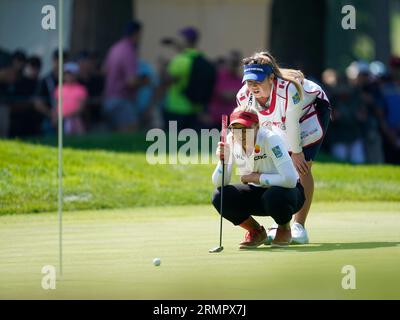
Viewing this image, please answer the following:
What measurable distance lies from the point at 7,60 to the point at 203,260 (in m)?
15.6

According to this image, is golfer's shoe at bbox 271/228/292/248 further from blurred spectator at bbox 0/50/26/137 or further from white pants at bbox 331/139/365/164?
blurred spectator at bbox 0/50/26/137

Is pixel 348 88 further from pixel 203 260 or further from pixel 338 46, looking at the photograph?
pixel 338 46

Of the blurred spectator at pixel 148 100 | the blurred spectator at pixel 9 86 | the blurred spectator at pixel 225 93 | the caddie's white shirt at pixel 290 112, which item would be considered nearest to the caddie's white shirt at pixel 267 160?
the caddie's white shirt at pixel 290 112

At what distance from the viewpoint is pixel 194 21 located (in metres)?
30.0

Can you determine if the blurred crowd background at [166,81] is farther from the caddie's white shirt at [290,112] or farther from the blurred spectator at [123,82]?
the caddie's white shirt at [290,112]

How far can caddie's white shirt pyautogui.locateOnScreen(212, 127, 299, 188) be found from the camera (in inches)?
423

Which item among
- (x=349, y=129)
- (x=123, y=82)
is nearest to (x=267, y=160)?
(x=349, y=129)

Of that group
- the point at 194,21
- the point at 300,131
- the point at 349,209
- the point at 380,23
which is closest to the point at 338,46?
the point at 380,23

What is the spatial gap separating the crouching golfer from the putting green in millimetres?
312

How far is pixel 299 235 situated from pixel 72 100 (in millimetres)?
12621

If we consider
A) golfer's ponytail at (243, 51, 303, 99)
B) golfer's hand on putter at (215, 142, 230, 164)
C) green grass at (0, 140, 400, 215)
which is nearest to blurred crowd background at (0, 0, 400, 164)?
green grass at (0, 140, 400, 215)

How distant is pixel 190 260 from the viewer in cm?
1025

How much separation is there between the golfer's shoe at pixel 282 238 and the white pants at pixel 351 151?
480 inches

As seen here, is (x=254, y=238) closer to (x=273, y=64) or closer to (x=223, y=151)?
(x=223, y=151)
